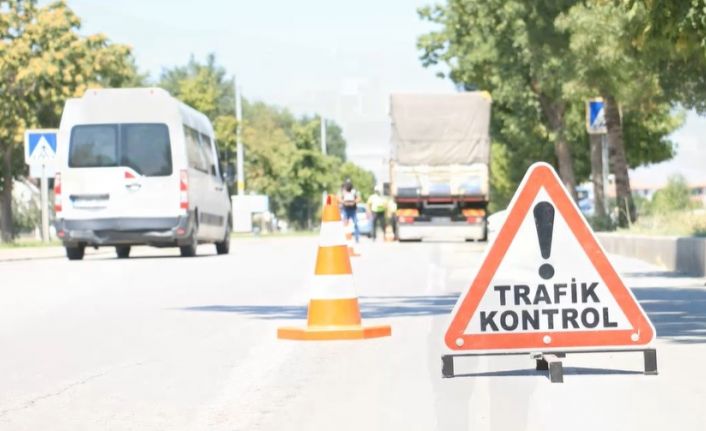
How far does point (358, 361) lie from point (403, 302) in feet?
19.4

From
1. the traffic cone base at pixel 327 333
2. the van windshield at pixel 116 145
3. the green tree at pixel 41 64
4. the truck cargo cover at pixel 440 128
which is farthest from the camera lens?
the green tree at pixel 41 64

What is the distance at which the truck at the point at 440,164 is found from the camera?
42.5m

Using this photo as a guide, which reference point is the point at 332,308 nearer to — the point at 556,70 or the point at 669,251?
the point at 669,251

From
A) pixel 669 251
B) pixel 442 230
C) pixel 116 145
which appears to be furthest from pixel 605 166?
pixel 669 251

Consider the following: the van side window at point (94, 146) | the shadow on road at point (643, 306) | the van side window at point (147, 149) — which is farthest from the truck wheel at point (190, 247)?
the shadow on road at point (643, 306)

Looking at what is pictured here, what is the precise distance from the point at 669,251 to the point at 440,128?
19685 mm

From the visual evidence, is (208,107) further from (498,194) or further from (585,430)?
(585,430)

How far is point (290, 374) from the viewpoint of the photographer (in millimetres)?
10125

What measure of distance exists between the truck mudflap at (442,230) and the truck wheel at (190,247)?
1157 centimetres

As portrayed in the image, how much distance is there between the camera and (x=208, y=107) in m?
82.7

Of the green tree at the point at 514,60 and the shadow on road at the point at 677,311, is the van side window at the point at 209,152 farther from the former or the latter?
the shadow on road at the point at 677,311

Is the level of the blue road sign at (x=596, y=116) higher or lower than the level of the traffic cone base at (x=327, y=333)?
higher

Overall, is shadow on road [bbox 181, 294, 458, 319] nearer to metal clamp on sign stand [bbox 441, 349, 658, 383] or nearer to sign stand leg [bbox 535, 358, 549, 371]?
sign stand leg [bbox 535, 358, 549, 371]

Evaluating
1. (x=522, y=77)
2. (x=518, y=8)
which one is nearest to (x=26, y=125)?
(x=522, y=77)
